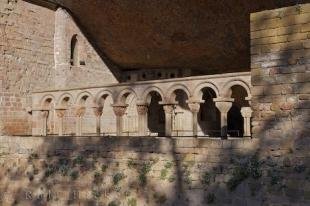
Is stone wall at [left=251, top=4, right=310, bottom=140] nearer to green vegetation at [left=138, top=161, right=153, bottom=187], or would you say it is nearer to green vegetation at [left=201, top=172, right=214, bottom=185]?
green vegetation at [left=201, top=172, right=214, bottom=185]

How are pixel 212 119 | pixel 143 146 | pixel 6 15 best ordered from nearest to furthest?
pixel 143 146 < pixel 6 15 < pixel 212 119

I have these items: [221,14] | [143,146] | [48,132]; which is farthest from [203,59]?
[143,146]

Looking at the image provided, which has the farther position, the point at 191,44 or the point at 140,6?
the point at 191,44

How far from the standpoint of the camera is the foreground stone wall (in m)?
7.18

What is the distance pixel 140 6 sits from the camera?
13.0 m

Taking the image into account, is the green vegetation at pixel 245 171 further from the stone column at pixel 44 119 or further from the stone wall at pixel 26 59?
the stone wall at pixel 26 59

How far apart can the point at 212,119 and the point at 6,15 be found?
8.41 metres

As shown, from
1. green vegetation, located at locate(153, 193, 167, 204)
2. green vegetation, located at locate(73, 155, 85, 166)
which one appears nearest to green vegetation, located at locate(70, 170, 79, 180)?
green vegetation, located at locate(73, 155, 85, 166)

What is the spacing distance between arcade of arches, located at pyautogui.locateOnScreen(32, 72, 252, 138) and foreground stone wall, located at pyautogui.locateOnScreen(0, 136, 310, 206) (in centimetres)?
80

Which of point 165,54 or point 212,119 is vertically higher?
→ point 165,54

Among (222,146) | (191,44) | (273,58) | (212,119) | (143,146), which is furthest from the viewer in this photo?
(212,119)

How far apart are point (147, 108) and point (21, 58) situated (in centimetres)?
424

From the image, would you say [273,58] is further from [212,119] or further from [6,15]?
[212,119]

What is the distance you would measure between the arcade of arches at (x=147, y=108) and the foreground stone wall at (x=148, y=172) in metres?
0.80
